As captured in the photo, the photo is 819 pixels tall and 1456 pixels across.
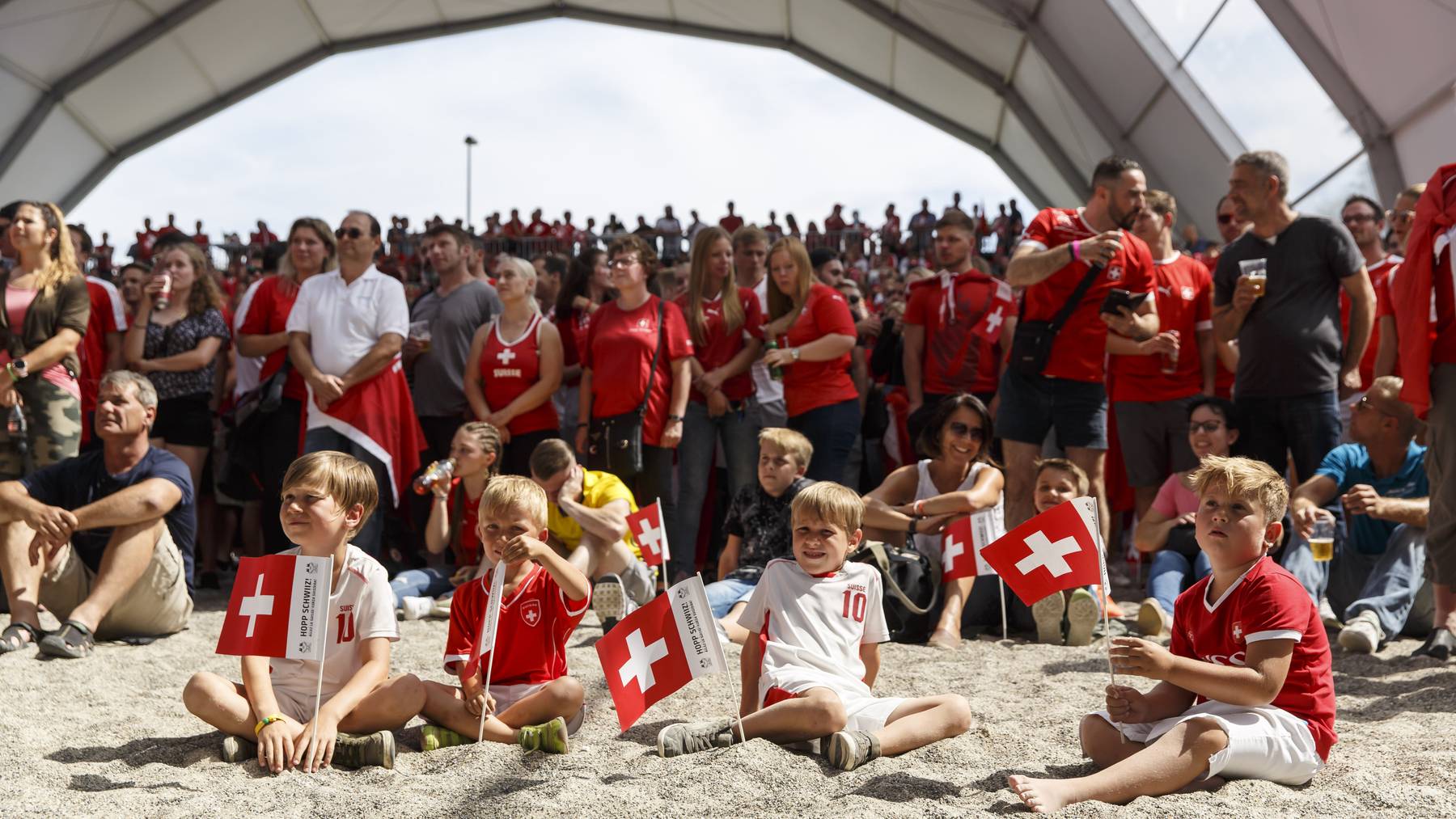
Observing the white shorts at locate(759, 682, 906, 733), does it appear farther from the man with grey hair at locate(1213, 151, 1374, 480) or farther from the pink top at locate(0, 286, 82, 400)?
the pink top at locate(0, 286, 82, 400)

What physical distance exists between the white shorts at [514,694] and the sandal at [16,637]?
7.28ft

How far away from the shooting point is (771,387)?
685 cm

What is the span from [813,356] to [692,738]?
11.0 ft

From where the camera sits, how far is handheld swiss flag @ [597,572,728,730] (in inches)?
134

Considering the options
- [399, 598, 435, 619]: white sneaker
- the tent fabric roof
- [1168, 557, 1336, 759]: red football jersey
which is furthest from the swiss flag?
the tent fabric roof

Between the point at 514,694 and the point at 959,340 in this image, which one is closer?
the point at 514,694

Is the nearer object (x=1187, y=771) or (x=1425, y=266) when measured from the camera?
(x=1187, y=771)

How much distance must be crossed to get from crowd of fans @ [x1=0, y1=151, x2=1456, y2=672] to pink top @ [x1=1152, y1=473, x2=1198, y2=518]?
0.01 meters

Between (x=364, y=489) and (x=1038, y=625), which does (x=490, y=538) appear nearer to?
(x=364, y=489)

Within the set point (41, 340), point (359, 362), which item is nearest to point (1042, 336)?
point (359, 362)

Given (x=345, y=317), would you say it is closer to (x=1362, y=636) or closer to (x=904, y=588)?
(x=904, y=588)

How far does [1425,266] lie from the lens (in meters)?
4.52

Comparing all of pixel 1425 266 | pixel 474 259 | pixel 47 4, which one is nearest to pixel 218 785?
pixel 1425 266

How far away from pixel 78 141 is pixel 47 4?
3.25 metres
